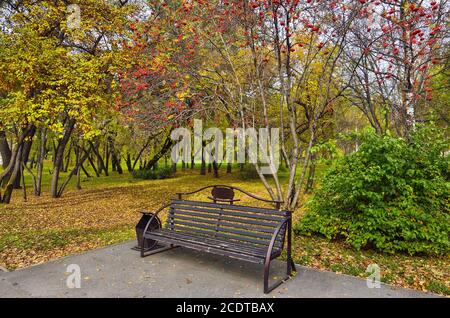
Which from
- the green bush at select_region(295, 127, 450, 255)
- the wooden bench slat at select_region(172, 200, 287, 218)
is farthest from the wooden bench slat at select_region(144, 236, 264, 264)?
the green bush at select_region(295, 127, 450, 255)

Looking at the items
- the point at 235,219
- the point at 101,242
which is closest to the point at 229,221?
the point at 235,219

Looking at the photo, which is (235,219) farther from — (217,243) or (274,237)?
(274,237)

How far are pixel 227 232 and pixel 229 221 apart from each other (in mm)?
182

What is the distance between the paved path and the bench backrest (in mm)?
495

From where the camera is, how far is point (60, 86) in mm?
10430

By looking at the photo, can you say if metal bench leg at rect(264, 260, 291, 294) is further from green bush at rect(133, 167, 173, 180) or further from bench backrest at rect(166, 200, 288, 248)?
green bush at rect(133, 167, 173, 180)

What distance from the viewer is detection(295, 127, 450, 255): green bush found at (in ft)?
A: 18.3

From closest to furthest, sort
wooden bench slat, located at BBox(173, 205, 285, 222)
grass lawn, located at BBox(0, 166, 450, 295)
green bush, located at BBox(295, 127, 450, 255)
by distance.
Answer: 1. wooden bench slat, located at BBox(173, 205, 285, 222)
2. grass lawn, located at BBox(0, 166, 450, 295)
3. green bush, located at BBox(295, 127, 450, 255)

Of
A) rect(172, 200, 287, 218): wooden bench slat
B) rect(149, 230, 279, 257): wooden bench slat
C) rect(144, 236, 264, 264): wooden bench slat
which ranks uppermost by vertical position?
rect(172, 200, 287, 218): wooden bench slat

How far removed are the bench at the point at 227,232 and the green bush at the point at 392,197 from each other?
155 cm

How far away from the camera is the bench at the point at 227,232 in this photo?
434 centimetres

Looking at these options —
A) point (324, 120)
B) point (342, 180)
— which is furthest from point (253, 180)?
point (342, 180)
